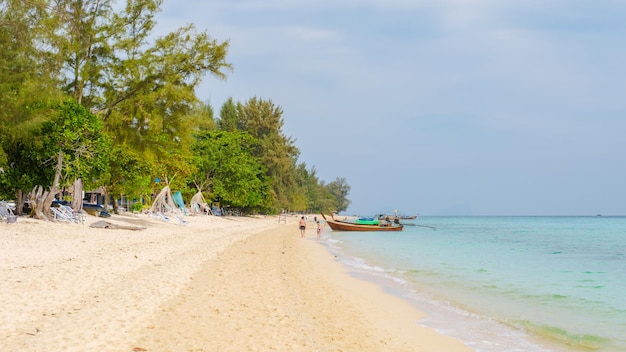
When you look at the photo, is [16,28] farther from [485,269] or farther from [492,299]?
[485,269]

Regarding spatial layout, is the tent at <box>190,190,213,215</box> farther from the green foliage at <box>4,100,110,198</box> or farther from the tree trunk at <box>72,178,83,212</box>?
the green foliage at <box>4,100,110,198</box>

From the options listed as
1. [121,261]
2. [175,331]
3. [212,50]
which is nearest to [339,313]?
[175,331]

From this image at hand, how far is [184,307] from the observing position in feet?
28.5

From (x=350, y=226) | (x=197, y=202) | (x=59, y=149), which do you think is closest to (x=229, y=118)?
(x=197, y=202)

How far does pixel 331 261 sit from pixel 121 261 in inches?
382

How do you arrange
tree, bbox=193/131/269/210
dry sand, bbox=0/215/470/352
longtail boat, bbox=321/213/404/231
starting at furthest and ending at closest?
tree, bbox=193/131/269/210
longtail boat, bbox=321/213/404/231
dry sand, bbox=0/215/470/352

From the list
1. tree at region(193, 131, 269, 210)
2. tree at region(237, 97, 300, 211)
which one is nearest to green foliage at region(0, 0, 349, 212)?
tree at region(193, 131, 269, 210)

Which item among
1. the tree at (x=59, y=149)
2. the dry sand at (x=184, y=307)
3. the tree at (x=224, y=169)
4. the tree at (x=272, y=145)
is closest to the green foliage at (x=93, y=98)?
the tree at (x=59, y=149)

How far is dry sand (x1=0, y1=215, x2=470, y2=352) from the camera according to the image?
661 cm

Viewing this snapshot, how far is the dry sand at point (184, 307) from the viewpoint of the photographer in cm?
661

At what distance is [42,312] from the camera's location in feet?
24.6

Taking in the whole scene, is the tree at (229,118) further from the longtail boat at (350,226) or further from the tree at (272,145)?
the longtail boat at (350,226)

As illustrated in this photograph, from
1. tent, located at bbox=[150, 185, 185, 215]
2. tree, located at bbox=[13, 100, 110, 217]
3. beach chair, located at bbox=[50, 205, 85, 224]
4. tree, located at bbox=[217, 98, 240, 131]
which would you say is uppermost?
tree, located at bbox=[217, 98, 240, 131]

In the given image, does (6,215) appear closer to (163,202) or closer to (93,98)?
(93,98)
